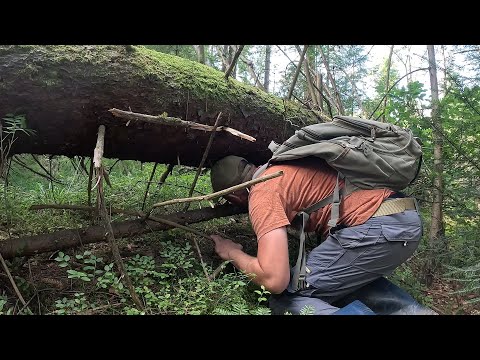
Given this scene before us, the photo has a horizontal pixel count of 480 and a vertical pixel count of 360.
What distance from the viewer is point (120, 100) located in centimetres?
295

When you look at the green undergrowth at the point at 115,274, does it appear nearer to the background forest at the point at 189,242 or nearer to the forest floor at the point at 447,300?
the background forest at the point at 189,242

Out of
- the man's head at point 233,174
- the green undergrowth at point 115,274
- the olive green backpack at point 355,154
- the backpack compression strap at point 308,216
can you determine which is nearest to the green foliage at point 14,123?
the green undergrowth at point 115,274

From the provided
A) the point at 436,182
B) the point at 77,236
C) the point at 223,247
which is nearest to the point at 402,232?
the point at 223,247

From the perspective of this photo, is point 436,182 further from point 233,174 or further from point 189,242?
point 189,242

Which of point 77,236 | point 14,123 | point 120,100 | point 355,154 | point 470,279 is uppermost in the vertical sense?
point 120,100

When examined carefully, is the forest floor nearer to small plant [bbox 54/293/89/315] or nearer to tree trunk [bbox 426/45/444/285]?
tree trunk [bbox 426/45/444/285]

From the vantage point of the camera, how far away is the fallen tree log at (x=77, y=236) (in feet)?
9.26

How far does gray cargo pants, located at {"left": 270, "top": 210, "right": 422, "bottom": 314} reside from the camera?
3217mm

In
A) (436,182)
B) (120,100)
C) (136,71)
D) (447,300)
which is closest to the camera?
(120,100)

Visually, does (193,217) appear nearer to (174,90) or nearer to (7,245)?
(174,90)

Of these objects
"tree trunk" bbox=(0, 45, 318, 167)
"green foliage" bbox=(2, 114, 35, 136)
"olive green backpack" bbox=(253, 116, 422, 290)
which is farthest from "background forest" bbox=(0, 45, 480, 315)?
"olive green backpack" bbox=(253, 116, 422, 290)

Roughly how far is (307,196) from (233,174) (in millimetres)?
754

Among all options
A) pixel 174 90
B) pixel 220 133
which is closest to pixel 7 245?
pixel 174 90
